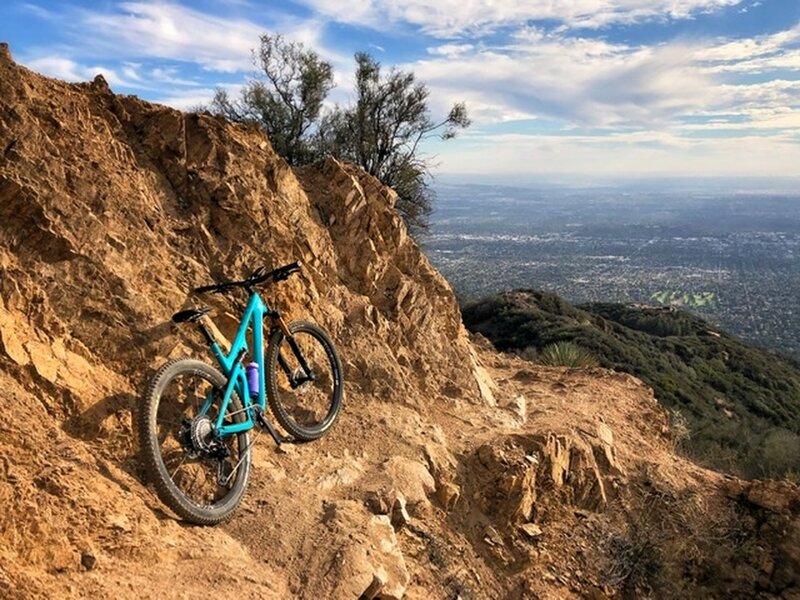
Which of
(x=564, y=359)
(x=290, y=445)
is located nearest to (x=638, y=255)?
(x=564, y=359)

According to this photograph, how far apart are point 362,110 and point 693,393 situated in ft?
62.9

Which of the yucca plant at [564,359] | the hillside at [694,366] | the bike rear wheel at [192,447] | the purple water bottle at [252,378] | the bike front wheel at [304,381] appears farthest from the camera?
the hillside at [694,366]

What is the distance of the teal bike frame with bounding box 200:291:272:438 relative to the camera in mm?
4116

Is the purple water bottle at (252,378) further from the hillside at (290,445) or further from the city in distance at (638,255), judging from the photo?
the city in distance at (638,255)

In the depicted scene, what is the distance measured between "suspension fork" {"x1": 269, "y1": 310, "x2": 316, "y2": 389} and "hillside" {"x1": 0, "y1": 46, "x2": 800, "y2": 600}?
2.04 ft

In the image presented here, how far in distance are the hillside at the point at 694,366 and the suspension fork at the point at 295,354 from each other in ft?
38.1

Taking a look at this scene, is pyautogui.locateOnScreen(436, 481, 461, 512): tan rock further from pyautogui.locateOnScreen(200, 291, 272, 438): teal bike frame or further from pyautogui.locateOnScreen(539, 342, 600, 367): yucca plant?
pyautogui.locateOnScreen(539, 342, 600, 367): yucca plant

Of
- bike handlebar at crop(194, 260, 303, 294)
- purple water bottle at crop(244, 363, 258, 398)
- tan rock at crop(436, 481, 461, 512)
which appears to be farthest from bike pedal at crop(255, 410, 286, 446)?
tan rock at crop(436, 481, 461, 512)

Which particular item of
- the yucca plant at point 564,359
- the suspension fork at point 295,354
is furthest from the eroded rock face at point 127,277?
the yucca plant at point 564,359

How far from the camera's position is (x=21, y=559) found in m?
2.79

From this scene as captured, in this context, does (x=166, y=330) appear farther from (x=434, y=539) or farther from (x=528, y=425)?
(x=528, y=425)

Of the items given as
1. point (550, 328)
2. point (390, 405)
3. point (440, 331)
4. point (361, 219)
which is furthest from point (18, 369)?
point (550, 328)

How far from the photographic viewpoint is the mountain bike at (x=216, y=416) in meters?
3.71

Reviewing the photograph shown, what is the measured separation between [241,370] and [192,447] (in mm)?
776
